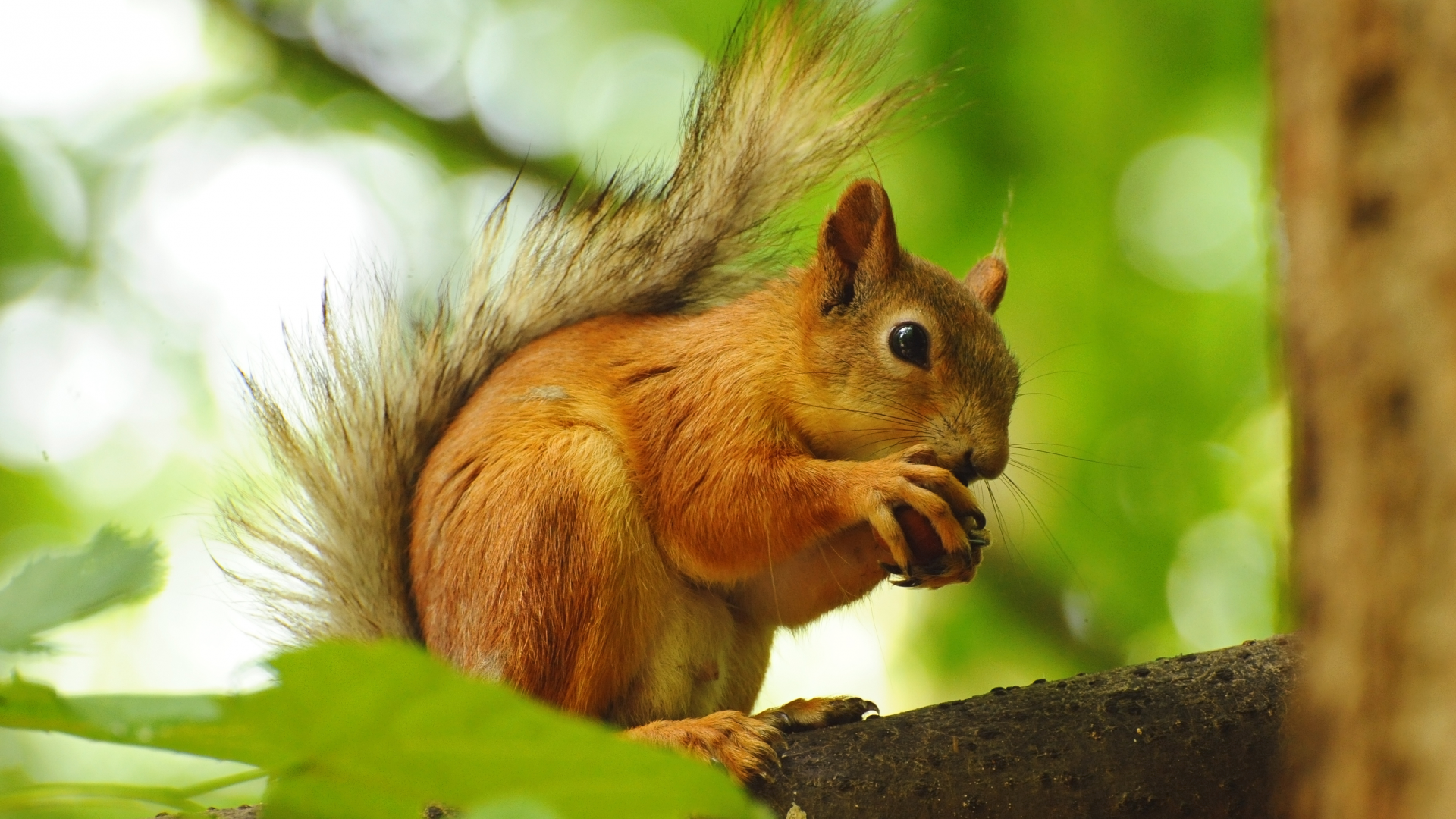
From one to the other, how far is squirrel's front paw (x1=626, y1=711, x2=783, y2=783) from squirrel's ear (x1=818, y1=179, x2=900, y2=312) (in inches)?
34.5

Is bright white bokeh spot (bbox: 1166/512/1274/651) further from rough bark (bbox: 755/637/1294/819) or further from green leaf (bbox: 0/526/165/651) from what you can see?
green leaf (bbox: 0/526/165/651)

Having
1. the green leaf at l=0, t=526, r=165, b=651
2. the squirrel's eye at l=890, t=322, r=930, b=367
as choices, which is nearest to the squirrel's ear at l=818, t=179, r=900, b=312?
the squirrel's eye at l=890, t=322, r=930, b=367

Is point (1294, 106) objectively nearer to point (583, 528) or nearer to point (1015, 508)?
point (583, 528)

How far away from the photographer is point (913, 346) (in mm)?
2100

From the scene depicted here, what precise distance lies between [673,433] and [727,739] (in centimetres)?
67

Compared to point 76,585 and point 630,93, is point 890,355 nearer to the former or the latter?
point 76,585

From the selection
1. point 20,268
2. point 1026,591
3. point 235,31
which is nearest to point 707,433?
point 1026,591

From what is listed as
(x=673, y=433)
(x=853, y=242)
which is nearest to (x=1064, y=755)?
(x=673, y=433)

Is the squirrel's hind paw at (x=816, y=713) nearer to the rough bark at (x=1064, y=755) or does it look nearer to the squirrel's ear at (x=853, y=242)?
the rough bark at (x=1064, y=755)

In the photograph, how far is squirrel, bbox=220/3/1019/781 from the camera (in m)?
1.89

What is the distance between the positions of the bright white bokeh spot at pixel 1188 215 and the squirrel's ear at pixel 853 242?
1479 millimetres

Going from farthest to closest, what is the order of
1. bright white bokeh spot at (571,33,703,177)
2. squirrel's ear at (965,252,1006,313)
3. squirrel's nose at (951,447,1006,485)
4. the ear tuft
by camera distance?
bright white bokeh spot at (571,33,703,177) → squirrel's ear at (965,252,1006,313) → the ear tuft → squirrel's nose at (951,447,1006,485)

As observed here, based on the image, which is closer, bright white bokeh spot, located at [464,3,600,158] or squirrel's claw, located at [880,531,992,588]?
squirrel's claw, located at [880,531,992,588]

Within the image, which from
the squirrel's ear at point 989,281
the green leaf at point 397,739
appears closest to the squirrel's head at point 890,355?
the squirrel's ear at point 989,281
